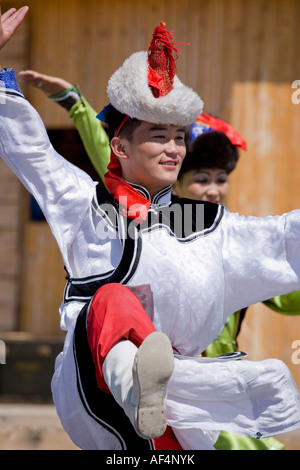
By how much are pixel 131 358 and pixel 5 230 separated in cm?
368

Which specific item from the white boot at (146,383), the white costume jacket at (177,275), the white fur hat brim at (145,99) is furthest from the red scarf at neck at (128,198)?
the white boot at (146,383)

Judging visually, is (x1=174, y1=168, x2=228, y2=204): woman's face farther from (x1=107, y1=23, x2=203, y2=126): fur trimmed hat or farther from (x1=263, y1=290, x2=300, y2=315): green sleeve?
(x1=107, y1=23, x2=203, y2=126): fur trimmed hat

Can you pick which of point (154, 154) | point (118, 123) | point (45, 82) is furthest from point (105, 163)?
point (154, 154)

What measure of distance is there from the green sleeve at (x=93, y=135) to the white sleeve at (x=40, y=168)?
709 millimetres

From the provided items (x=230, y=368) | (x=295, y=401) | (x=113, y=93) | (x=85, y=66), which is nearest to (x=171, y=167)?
(x=113, y=93)

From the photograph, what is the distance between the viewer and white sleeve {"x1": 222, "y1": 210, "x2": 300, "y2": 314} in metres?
2.05

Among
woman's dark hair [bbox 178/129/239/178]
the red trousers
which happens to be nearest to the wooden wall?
woman's dark hair [bbox 178/129/239/178]

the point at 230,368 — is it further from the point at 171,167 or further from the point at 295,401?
the point at 171,167

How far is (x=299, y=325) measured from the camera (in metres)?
4.59

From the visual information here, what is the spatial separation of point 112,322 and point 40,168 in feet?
1.78

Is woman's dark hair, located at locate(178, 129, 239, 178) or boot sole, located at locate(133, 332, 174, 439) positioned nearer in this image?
boot sole, located at locate(133, 332, 174, 439)

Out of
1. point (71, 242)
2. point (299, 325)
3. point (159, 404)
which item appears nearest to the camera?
point (159, 404)

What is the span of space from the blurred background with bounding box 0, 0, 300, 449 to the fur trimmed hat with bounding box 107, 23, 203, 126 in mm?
2585

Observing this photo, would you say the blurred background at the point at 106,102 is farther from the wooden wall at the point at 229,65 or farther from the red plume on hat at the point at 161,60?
the red plume on hat at the point at 161,60
